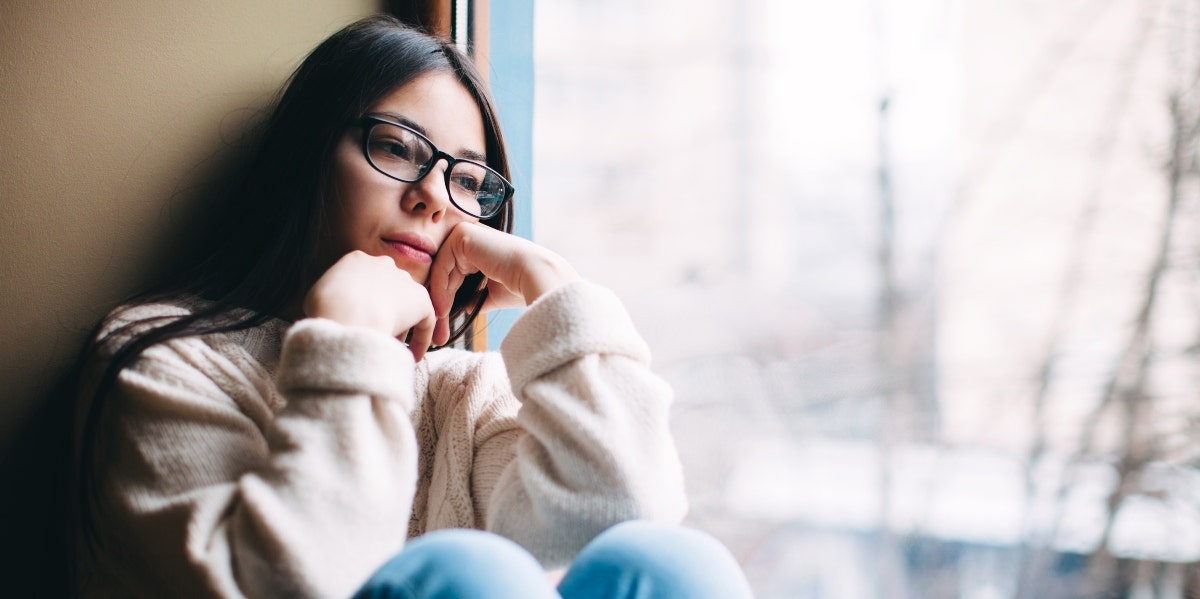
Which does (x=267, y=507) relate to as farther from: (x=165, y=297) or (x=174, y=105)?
(x=174, y=105)

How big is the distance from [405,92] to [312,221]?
0.68 ft

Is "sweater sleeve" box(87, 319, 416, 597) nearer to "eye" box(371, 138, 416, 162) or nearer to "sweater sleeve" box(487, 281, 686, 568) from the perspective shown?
"sweater sleeve" box(487, 281, 686, 568)

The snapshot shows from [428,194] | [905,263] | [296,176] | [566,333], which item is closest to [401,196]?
[428,194]

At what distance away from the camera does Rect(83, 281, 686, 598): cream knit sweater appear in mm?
642

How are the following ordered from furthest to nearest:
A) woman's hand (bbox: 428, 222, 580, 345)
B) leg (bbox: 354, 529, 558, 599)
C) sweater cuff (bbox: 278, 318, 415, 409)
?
woman's hand (bbox: 428, 222, 580, 345), sweater cuff (bbox: 278, 318, 415, 409), leg (bbox: 354, 529, 558, 599)

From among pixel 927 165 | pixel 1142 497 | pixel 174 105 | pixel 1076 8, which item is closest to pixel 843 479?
pixel 1142 497

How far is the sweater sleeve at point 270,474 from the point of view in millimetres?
630

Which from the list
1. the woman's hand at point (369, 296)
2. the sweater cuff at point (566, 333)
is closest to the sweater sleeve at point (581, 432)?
the sweater cuff at point (566, 333)

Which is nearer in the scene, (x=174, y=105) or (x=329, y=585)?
(x=329, y=585)

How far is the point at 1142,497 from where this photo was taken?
88 cm

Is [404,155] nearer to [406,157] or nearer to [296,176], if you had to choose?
[406,157]

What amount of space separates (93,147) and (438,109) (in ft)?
1.58

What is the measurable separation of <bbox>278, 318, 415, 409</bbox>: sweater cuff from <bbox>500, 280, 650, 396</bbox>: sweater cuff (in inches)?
5.9

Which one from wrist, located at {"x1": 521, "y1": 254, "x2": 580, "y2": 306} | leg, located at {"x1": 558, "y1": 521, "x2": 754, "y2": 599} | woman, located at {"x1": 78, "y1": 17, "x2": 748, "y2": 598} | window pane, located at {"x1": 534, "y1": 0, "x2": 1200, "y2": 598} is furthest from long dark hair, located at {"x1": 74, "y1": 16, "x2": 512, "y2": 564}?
leg, located at {"x1": 558, "y1": 521, "x2": 754, "y2": 599}
